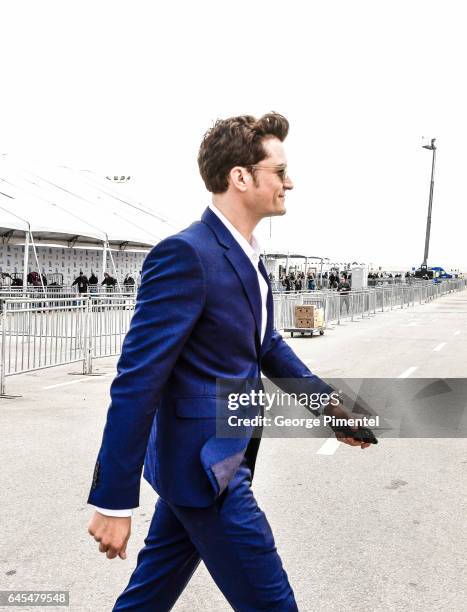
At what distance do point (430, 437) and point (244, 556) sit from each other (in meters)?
5.17

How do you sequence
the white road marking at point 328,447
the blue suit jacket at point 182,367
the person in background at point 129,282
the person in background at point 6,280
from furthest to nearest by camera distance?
the person in background at point 129,282 → the person in background at point 6,280 → the white road marking at point 328,447 → the blue suit jacket at point 182,367

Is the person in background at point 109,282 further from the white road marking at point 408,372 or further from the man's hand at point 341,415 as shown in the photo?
the man's hand at point 341,415

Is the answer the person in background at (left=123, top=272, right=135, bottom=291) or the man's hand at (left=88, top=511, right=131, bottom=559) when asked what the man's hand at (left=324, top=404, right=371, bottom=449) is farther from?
the person in background at (left=123, top=272, right=135, bottom=291)

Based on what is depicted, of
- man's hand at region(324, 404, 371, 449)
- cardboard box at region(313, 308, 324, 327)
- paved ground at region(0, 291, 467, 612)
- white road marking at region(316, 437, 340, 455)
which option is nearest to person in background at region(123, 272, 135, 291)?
cardboard box at region(313, 308, 324, 327)

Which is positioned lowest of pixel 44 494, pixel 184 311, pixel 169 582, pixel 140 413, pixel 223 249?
pixel 44 494

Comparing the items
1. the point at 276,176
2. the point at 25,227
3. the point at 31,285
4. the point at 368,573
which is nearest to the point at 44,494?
the point at 368,573

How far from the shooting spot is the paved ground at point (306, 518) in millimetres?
3414

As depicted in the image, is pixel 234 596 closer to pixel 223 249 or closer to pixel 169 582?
pixel 169 582

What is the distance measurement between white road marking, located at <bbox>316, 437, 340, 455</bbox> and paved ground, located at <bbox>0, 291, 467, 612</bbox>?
0.13ft

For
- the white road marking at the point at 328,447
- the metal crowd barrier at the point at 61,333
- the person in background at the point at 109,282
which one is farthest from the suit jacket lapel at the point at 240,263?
the person in background at the point at 109,282

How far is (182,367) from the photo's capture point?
1.97 m

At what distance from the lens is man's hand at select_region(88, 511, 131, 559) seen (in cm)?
190

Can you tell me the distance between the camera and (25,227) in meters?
21.3

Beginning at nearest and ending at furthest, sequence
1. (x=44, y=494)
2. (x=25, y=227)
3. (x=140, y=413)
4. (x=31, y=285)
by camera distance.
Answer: (x=140, y=413), (x=44, y=494), (x=25, y=227), (x=31, y=285)
